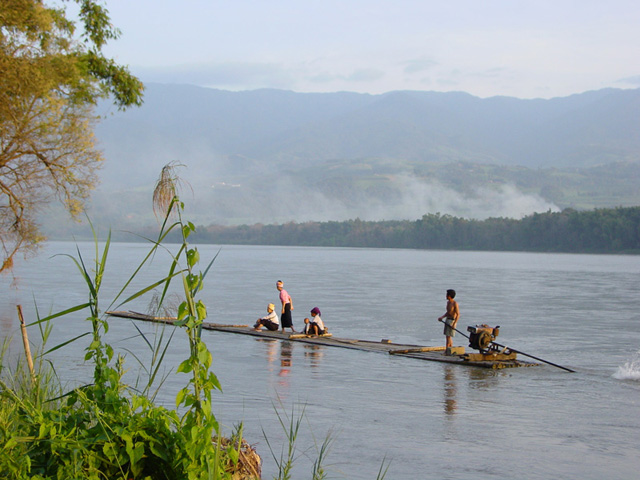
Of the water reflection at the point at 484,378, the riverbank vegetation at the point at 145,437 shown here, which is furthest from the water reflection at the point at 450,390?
the riverbank vegetation at the point at 145,437

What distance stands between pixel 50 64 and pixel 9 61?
1.00 metres

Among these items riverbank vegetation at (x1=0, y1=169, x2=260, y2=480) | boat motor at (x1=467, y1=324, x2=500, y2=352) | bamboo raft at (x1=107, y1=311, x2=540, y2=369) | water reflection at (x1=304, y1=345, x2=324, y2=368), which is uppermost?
riverbank vegetation at (x1=0, y1=169, x2=260, y2=480)

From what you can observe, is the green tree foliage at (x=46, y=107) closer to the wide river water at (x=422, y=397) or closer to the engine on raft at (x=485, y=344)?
the wide river water at (x=422, y=397)

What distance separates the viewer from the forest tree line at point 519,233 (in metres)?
132

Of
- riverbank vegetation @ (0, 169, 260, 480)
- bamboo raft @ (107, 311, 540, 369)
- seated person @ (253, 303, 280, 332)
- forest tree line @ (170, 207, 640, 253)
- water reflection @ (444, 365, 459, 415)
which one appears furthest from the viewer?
forest tree line @ (170, 207, 640, 253)

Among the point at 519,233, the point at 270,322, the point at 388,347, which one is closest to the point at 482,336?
the point at 388,347

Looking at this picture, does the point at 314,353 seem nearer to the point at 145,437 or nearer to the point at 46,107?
the point at 46,107

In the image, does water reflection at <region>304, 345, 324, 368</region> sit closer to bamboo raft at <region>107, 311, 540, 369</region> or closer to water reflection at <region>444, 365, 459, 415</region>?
bamboo raft at <region>107, 311, 540, 369</region>

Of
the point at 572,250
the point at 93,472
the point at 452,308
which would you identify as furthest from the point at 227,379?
the point at 572,250

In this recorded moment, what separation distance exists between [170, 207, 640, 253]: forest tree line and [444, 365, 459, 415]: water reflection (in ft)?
304

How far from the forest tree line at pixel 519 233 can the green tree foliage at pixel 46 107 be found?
292ft

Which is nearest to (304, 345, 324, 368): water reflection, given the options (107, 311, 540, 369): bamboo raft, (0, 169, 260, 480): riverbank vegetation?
(107, 311, 540, 369): bamboo raft

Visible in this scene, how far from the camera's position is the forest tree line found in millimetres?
132375

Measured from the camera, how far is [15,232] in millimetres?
18312
